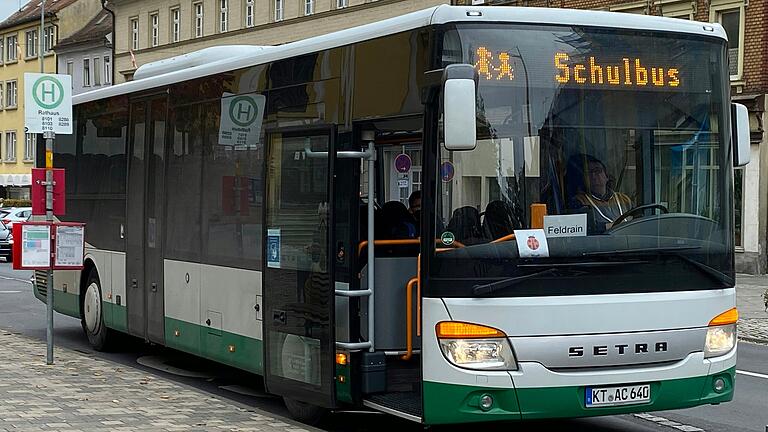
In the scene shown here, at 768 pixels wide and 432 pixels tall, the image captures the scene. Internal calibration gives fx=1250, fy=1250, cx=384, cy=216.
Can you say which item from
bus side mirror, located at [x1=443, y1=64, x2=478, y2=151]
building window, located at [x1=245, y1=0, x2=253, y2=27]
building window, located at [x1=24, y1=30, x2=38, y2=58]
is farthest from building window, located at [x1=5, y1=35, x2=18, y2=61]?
bus side mirror, located at [x1=443, y1=64, x2=478, y2=151]

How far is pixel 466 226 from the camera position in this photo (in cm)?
794

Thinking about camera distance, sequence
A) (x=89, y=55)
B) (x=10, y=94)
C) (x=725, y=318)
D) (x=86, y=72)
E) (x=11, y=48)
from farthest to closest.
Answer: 1. (x=11, y=48)
2. (x=10, y=94)
3. (x=86, y=72)
4. (x=89, y=55)
5. (x=725, y=318)

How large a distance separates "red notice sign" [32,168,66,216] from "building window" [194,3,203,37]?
146ft

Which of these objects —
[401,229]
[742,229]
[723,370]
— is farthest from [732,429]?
[742,229]

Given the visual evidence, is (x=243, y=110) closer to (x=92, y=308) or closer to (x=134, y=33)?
(x=92, y=308)

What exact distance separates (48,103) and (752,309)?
14.1 m

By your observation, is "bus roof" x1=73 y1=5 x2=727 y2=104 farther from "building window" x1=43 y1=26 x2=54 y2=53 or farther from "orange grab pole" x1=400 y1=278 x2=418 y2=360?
"building window" x1=43 y1=26 x2=54 y2=53

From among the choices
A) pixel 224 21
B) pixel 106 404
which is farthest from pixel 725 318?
pixel 224 21

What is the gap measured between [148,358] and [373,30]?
6805 millimetres

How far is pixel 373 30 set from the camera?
29.1 ft

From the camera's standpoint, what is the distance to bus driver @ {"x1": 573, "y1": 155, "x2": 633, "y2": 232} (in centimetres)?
801

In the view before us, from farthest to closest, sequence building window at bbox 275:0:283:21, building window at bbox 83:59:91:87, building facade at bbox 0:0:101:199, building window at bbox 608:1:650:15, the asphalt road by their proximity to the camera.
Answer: building facade at bbox 0:0:101:199 → building window at bbox 83:59:91:87 → building window at bbox 275:0:283:21 → building window at bbox 608:1:650:15 → the asphalt road

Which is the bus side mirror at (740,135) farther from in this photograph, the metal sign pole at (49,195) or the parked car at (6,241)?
the parked car at (6,241)

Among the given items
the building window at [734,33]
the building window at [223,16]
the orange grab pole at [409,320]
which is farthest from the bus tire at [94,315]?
the building window at [223,16]
